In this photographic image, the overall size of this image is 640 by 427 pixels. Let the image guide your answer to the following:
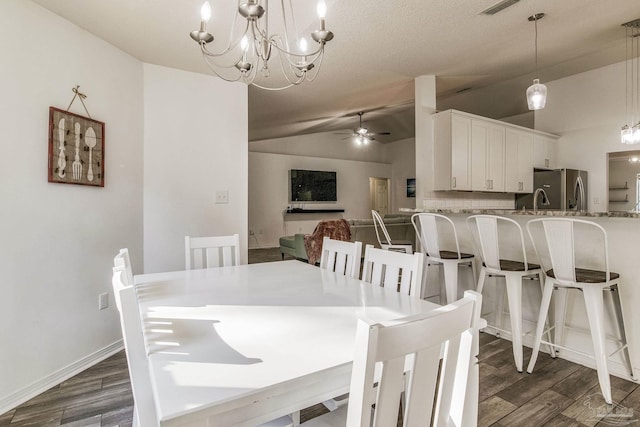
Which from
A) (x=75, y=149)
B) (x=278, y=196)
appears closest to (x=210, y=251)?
(x=75, y=149)

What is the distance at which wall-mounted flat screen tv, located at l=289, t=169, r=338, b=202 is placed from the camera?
332 inches

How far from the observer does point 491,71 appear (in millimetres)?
3924

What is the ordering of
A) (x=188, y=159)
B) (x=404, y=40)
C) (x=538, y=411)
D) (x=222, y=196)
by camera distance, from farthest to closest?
(x=222, y=196) → (x=188, y=159) → (x=404, y=40) → (x=538, y=411)

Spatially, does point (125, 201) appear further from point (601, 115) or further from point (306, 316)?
point (601, 115)

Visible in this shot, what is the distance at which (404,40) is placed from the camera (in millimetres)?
2910

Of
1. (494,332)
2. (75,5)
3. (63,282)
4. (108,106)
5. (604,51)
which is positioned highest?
(604,51)

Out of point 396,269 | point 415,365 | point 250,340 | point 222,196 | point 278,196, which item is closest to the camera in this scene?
point 415,365

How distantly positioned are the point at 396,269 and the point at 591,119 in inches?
192

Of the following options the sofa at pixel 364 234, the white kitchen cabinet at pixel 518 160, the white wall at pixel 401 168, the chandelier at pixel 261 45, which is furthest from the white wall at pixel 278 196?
the white kitchen cabinet at pixel 518 160

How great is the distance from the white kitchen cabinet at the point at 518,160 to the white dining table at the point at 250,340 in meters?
4.09

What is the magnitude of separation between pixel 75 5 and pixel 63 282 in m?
1.77

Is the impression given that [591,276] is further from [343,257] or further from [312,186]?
[312,186]

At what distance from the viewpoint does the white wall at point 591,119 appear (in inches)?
173

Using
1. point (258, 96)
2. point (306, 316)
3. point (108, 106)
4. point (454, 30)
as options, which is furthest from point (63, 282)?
point (454, 30)
